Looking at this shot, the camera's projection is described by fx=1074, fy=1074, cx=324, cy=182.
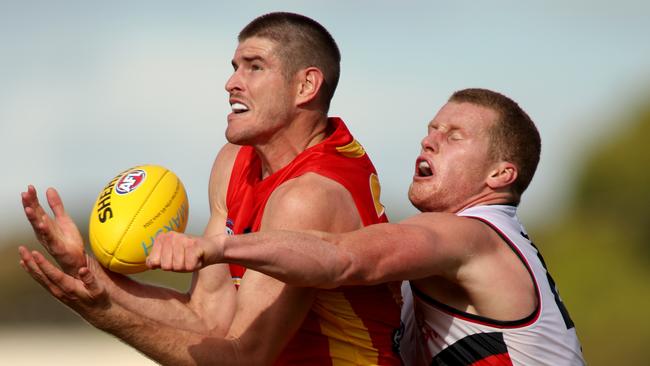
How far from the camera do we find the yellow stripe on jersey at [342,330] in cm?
614

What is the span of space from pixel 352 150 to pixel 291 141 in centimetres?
40

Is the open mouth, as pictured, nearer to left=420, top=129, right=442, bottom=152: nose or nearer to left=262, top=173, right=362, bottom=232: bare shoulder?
left=420, top=129, right=442, bottom=152: nose

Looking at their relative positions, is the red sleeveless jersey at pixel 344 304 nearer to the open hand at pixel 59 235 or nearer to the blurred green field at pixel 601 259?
the open hand at pixel 59 235

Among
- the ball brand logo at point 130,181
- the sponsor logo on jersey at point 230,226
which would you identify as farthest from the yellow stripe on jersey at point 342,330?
the ball brand logo at point 130,181

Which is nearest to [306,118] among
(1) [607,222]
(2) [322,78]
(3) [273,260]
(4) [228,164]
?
(2) [322,78]

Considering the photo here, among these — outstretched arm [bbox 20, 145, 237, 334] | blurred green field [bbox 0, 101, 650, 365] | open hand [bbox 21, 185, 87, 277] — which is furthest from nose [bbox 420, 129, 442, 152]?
blurred green field [bbox 0, 101, 650, 365]

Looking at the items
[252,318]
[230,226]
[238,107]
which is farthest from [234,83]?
[252,318]

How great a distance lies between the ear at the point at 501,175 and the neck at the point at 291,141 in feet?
3.61

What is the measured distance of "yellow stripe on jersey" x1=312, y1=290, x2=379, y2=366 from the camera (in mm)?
6141

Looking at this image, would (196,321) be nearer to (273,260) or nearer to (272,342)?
(272,342)

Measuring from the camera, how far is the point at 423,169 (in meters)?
6.68

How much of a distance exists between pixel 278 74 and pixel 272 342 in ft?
5.84

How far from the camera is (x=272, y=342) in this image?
19.2 feet

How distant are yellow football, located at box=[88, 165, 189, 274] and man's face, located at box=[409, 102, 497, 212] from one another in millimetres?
1486
